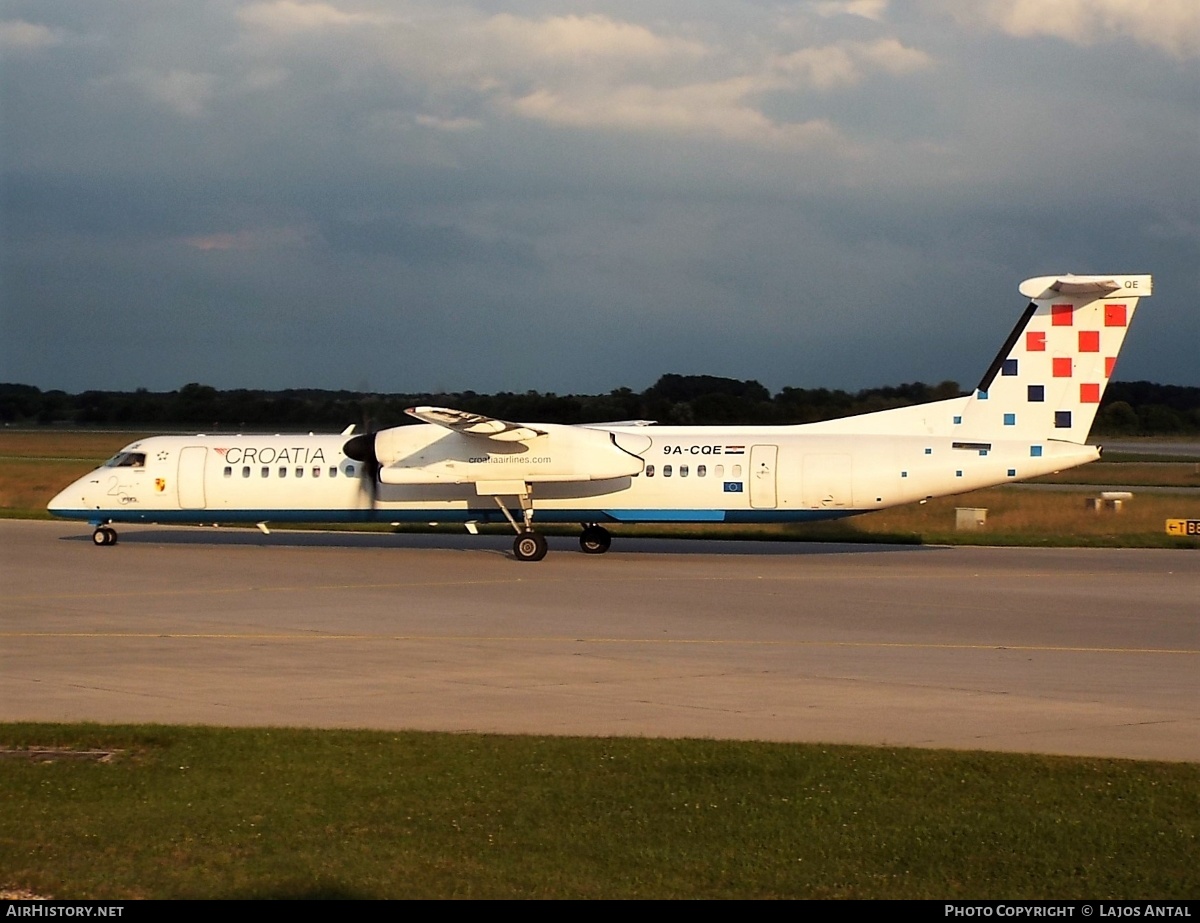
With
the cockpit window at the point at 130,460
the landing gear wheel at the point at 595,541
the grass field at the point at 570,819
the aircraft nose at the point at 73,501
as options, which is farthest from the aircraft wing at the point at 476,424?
the grass field at the point at 570,819

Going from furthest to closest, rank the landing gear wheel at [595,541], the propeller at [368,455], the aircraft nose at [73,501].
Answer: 1. the aircraft nose at [73,501]
2. the landing gear wheel at [595,541]
3. the propeller at [368,455]

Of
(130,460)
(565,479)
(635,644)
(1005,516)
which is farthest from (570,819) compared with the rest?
(1005,516)

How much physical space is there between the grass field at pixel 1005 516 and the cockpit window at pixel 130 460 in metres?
10.3

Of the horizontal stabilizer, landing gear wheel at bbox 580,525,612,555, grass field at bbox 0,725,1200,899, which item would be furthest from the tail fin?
grass field at bbox 0,725,1200,899

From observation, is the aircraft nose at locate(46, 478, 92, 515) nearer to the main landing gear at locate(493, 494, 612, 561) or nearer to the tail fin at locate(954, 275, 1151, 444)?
the main landing gear at locate(493, 494, 612, 561)

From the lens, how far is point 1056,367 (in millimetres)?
25734

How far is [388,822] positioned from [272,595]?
13580mm

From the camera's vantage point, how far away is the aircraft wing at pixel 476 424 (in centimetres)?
2508

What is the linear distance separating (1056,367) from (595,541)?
9675 millimetres

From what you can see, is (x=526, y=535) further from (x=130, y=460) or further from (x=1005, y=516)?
(x=1005, y=516)

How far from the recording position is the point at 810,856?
25.9 ft

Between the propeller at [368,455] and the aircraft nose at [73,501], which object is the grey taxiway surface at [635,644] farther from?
the aircraft nose at [73,501]

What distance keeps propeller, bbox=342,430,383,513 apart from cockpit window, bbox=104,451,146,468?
4856 millimetres

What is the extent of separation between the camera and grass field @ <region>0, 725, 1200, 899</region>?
7398 mm
